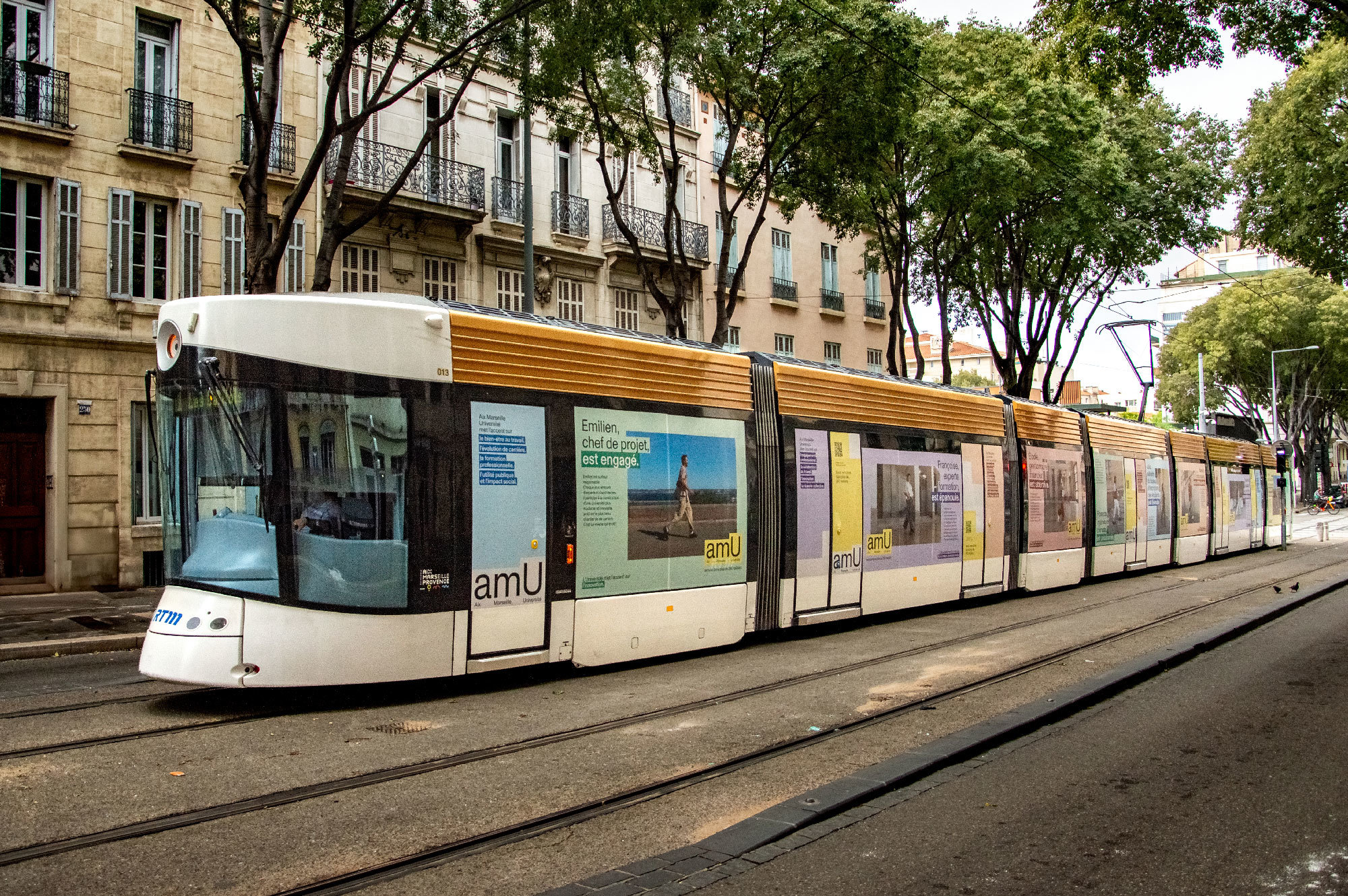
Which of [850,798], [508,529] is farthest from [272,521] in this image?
[850,798]

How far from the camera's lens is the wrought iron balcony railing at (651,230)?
2662 centimetres

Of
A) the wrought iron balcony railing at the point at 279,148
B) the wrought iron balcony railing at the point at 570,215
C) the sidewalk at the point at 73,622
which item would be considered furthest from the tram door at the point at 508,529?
the wrought iron balcony railing at the point at 570,215

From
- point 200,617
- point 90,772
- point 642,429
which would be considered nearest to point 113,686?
point 200,617

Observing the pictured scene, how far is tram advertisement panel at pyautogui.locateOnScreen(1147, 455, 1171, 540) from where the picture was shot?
23250mm

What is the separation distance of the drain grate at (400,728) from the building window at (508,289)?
17.4 meters

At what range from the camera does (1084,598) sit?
17.5m

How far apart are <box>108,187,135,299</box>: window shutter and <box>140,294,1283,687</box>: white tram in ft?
38.1

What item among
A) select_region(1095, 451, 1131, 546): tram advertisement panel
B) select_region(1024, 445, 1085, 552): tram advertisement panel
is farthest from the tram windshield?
select_region(1095, 451, 1131, 546): tram advertisement panel

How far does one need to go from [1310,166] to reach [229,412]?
2025cm

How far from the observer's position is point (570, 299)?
2584cm

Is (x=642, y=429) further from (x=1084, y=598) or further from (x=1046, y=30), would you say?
(x=1084, y=598)

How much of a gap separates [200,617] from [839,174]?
16.3 m

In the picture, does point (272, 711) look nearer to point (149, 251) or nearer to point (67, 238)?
point (67, 238)

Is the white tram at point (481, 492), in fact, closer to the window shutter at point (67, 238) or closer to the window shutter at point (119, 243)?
the window shutter at point (67, 238)
